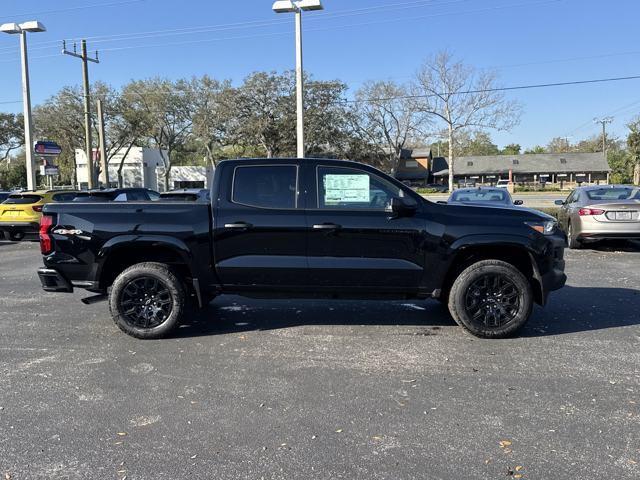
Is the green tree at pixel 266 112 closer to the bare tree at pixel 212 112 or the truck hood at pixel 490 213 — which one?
the bare tree at pixel 212 112

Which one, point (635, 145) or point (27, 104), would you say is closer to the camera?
point (27, 104)

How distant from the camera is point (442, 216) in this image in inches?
225

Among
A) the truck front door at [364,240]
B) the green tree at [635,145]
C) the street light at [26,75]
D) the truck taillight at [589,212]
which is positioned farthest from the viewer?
the green tree at [635,145]

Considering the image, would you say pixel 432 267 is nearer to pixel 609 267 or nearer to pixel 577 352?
pixel 577 352

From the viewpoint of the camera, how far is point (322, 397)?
4.29 m

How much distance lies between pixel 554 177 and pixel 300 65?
2653 inches

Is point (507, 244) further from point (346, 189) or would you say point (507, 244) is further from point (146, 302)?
point (146, 302)

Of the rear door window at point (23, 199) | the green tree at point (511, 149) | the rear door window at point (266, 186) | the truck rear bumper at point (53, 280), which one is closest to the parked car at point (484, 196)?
the rear door window at point (266, 186)

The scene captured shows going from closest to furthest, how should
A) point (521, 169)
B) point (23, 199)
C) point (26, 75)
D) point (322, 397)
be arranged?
point (322, 397), point (23, 199), point (26, 75), point (521, 169)

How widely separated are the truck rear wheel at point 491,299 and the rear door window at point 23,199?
47.8 feet

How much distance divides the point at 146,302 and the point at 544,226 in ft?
14.4

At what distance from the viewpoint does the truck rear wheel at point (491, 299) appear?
5.70 m

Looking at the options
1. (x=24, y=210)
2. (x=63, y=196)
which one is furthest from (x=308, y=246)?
(x=24, y=210)

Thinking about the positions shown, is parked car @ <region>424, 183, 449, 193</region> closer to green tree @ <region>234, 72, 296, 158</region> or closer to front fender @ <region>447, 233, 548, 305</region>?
green tree @ <region>234, 72, 296, 158</region>
